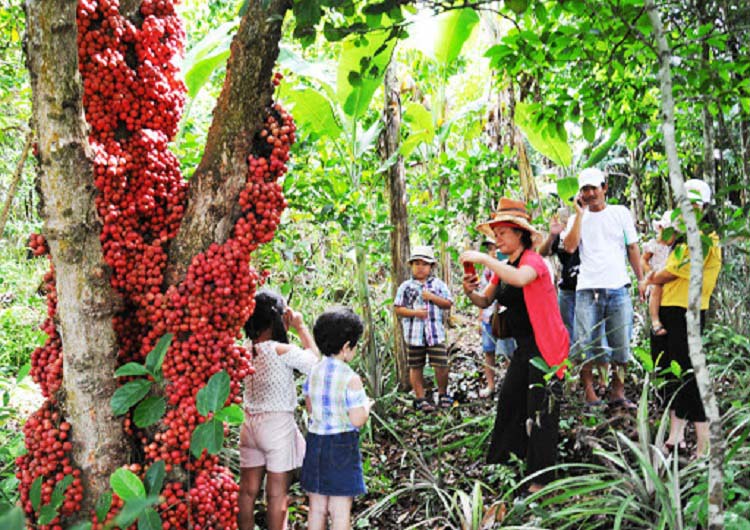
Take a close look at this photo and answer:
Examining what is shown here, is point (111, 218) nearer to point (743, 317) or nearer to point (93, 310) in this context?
point (93, 310)

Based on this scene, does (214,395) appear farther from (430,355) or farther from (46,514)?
(430,355)

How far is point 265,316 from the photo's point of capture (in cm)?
291

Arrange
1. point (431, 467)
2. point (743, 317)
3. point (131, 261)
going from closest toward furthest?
point (131, 261)
point (431, 467)
point (743, 317)

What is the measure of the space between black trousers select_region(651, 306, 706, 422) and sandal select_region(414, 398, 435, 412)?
1.91 m

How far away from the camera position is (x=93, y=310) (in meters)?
1.96

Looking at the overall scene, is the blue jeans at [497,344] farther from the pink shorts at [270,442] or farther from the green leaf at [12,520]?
the green leaf at [12,520]

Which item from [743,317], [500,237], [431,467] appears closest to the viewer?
[500,237]

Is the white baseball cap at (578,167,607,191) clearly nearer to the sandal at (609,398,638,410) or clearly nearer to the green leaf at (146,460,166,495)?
the sandal at (609,398,638,410)

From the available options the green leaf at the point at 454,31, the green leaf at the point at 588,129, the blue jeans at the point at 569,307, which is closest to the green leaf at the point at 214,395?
the green leaf at the point at 588,129

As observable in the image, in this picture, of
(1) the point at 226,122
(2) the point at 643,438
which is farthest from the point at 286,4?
(2) the point at 643,438

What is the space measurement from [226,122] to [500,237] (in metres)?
1.91

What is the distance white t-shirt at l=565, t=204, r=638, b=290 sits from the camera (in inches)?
171

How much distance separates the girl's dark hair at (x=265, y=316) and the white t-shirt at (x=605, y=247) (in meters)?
2.56

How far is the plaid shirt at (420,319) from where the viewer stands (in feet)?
17.2
